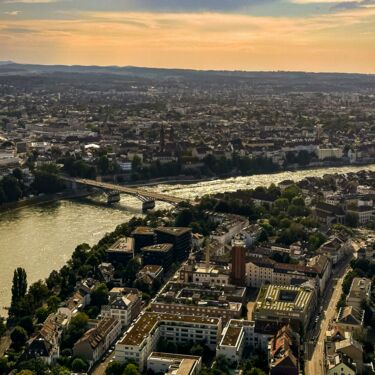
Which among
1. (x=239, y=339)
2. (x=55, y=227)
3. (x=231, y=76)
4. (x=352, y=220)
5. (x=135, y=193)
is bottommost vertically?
(x=231, y=76)

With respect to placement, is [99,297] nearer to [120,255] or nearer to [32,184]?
→ [120,255]

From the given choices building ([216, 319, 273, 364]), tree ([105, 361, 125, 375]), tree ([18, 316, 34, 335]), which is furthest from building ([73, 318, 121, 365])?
building ([216, 319, 273, 364])

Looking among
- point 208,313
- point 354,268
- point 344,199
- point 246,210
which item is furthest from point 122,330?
point 344,199

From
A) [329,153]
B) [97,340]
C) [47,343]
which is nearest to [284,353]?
[97,340]

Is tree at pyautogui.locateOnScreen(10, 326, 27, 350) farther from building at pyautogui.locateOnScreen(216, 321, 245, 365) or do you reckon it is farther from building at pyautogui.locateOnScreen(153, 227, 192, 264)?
building at pyautogui.locateOnScreen(153, 227, 192, 264)

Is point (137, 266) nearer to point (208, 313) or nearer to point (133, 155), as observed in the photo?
point (208, 313)

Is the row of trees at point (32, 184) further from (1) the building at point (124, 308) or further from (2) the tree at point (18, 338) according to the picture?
(2) the tree at point (18, 338)

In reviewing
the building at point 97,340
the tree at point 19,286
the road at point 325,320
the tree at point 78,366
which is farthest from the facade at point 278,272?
the tree at point 78,366
